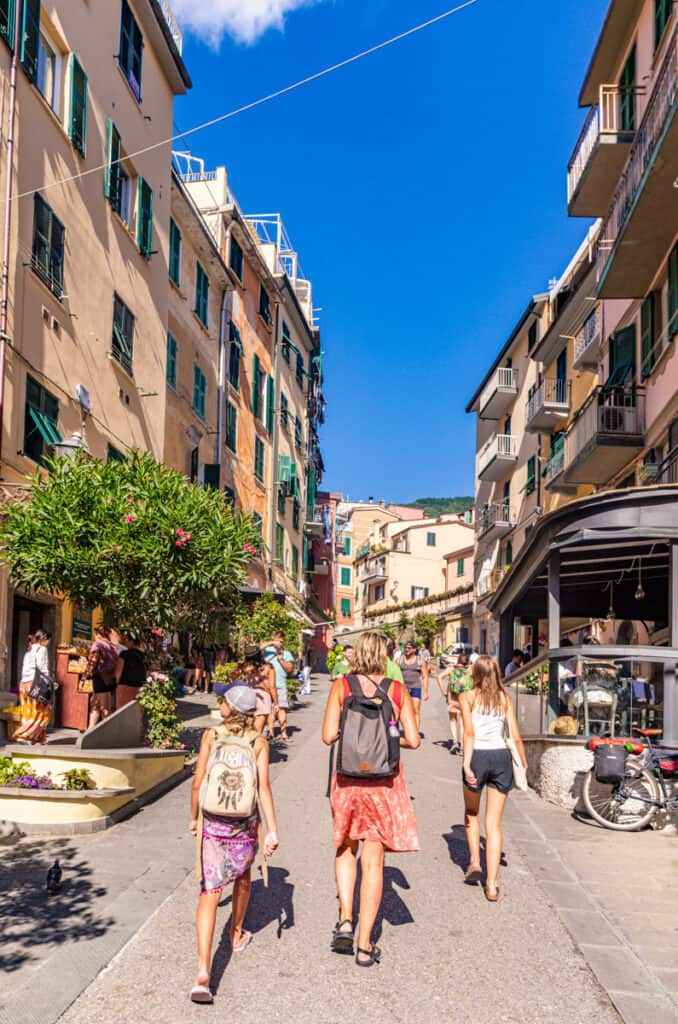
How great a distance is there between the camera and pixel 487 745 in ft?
22.8

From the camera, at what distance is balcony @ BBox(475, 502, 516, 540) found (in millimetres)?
38500

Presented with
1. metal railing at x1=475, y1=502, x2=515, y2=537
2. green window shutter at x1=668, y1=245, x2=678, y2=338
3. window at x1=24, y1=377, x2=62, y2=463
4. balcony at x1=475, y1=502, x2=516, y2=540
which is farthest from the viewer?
metal railing at x1=475, y1=502, x2=515, y2=537

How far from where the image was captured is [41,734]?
10500mm

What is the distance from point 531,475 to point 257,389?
10098 mm

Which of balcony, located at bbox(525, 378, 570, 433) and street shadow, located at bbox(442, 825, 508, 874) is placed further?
balcony, located at bbox(525, 378, 570, 433)

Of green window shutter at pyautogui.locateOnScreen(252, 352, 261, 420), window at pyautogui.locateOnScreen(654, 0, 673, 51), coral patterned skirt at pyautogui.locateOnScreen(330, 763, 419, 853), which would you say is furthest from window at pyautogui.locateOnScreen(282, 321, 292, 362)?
coral patterned skirt at pyautogui.locateOnScreen(330, 763, 419, 853)

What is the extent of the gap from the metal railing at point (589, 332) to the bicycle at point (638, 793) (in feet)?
52.9

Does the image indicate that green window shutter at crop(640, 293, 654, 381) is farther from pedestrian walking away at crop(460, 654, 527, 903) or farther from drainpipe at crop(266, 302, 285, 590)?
drainpipe at crop(266, 302, 285, 590)

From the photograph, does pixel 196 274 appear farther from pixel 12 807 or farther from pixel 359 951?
pixel 359 951

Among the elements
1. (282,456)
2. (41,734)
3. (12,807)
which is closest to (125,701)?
(41,734)

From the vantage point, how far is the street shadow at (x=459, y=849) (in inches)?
304

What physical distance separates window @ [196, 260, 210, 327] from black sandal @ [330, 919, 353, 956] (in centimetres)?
2268

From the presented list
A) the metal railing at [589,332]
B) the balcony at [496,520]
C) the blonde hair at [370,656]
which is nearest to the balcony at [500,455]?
the balcony at [496,520]

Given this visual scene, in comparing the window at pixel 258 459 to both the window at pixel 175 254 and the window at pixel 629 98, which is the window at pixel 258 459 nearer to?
the window at pixel 175 254
